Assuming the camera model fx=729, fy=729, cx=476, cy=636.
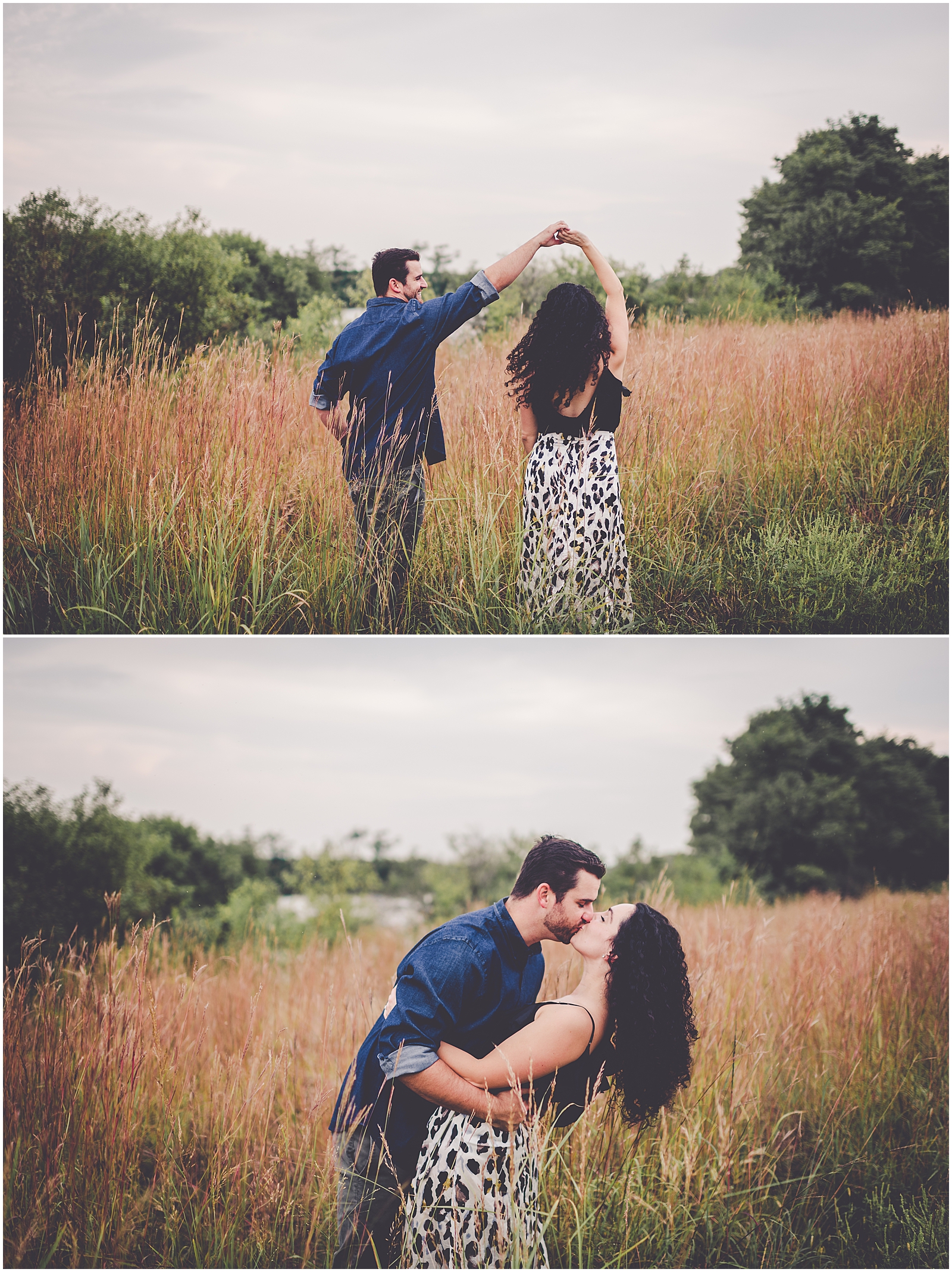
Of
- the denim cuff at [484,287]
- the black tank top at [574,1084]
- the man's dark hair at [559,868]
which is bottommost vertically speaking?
the black tank top at [574,1084]

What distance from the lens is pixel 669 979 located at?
2158mm

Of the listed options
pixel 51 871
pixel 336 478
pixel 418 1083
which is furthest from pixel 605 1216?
pixel 51 871

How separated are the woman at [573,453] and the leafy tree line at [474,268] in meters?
1.43

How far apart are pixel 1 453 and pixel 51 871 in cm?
278

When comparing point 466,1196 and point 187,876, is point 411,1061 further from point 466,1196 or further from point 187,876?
point 187,876

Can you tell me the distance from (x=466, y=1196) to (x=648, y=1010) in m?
0.71

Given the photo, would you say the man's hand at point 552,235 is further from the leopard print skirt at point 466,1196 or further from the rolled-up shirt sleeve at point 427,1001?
the leopard print skirt at point 466,1196

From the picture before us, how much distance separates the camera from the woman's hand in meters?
Answer: 2.84

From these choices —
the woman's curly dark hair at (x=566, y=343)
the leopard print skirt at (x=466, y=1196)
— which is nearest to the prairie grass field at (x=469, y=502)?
the woman's curly dark hair at (x=566, y=343)

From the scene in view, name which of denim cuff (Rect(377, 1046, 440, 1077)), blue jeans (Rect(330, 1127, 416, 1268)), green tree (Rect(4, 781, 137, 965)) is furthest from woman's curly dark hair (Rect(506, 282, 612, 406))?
green tree (Rect(4, 781, 137, 965))

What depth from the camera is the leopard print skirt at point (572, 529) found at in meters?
2.96

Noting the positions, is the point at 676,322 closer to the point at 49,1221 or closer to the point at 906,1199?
the point at 906,1199

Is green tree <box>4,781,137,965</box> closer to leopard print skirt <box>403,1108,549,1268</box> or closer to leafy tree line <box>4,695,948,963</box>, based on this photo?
leafy tree line <box>4,695,948,963</box>

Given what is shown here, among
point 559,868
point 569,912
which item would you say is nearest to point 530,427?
point 559,868
